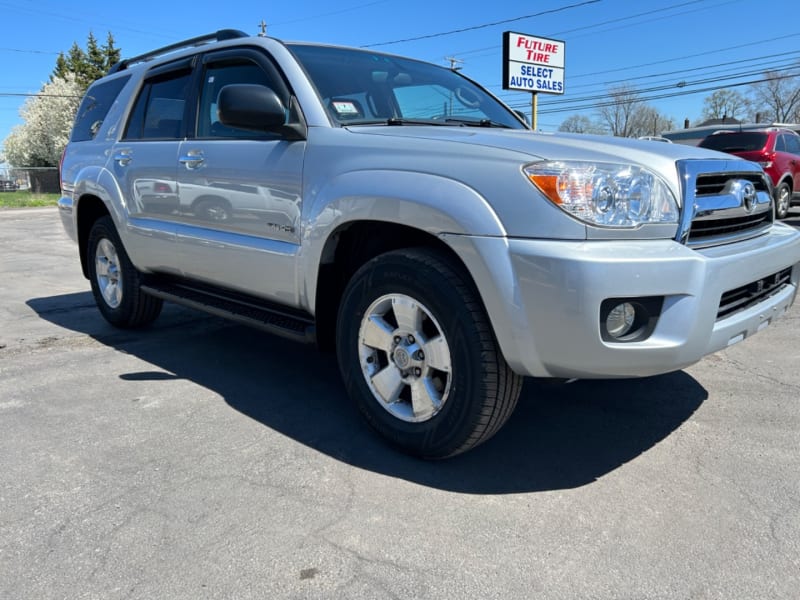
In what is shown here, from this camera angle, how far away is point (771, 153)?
10.7m

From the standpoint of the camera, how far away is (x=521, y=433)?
3.10 meters

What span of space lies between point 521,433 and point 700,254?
120 cm

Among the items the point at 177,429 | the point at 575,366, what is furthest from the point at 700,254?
the point at 177,429

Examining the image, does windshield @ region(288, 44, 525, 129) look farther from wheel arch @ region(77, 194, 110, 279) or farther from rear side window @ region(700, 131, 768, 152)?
rear side window @ region(700, 131, 768, 152)

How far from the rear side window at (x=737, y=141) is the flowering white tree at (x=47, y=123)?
1863 inches

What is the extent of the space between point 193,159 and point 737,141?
10137mm

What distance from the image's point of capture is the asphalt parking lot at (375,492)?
2031 millimetres

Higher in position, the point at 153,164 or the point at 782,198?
the point at 153,164

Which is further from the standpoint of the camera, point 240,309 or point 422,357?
point 240,309

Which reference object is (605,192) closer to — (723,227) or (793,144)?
(723,227)

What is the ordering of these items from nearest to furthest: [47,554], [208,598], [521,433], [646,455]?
[208,598]
[47,554]
[646,455]
[521,433]

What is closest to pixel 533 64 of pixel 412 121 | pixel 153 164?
pixel 153 164

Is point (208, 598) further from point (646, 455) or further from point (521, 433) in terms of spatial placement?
point (646, 455)

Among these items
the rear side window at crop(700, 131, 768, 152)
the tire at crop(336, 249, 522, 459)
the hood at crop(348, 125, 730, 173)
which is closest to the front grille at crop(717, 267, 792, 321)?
the hood at crop(348, 125, 730, 173)
